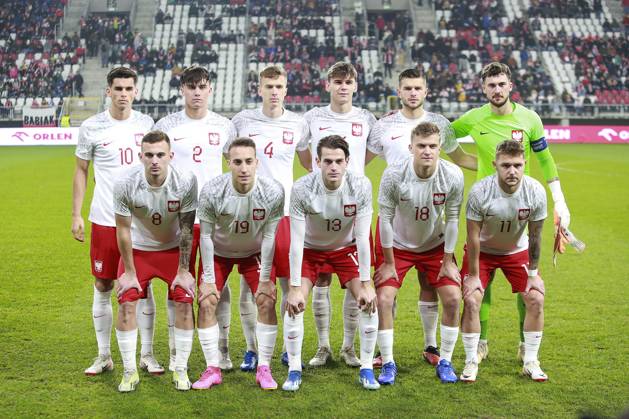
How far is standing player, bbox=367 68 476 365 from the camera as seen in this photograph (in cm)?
653

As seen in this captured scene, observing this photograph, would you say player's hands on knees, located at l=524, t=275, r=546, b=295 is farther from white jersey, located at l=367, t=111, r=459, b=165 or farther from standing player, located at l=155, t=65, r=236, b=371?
standing player, located at l=155, t=65, r=236, b=371

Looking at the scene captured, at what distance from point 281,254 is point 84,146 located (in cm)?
181

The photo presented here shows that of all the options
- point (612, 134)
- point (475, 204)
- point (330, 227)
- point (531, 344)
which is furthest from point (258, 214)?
point (612, 134)

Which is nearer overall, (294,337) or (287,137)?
(294,337)

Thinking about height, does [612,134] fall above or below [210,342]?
above

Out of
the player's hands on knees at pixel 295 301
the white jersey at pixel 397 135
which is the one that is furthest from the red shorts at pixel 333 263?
the white jersey at pixel 397 135

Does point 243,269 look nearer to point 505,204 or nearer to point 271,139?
point 271,139

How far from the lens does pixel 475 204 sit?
6066 millimetres

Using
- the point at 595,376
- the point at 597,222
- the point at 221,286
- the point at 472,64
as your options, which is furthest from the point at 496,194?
the point at 472,64

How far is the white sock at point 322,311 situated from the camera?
21.8 ft

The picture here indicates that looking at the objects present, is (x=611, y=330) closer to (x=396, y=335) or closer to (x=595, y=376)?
(x=595, y=376)

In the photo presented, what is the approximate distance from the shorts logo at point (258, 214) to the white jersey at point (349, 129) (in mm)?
868

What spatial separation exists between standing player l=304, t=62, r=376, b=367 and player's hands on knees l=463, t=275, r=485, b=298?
0.95m

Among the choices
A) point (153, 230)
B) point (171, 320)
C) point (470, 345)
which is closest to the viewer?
point (153, 230)
